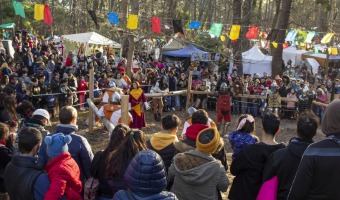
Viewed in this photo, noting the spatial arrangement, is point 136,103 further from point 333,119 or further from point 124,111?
point 333,119

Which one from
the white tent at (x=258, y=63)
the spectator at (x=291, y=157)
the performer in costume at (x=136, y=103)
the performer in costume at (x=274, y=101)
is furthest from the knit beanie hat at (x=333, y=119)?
the white tent at (x=258, y=63)

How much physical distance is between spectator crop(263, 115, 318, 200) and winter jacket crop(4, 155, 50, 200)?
189cm

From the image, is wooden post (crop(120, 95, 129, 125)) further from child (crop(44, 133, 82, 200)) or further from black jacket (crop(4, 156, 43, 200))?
black jacket (crop(4, 156, 43, 200))

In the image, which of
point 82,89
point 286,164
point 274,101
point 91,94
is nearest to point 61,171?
point 286,164

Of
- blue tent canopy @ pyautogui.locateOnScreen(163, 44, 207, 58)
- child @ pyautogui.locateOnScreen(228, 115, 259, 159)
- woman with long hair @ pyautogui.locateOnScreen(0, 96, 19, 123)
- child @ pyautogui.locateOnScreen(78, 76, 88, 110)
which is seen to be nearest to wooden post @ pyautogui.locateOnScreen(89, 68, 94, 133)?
child @ pyautogui.locateOnScreen(78, 76, 88, 110)

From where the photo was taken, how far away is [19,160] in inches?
127

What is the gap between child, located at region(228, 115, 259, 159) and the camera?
13.6ft

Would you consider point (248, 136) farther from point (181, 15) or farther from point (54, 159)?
point (181, 15)

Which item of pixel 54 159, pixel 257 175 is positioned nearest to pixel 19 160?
pixel 54 159

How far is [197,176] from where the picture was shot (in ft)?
11.8

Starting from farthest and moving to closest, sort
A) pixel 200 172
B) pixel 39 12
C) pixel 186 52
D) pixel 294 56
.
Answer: pixel 294 56 → pixel 186 52 → pixel 39 12 → pixel 200 172

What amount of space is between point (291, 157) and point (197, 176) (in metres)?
0.83

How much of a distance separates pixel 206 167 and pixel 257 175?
0.58 meters

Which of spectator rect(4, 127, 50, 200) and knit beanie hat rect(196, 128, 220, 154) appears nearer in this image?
spectator rect(4, 127, 50, 200)
